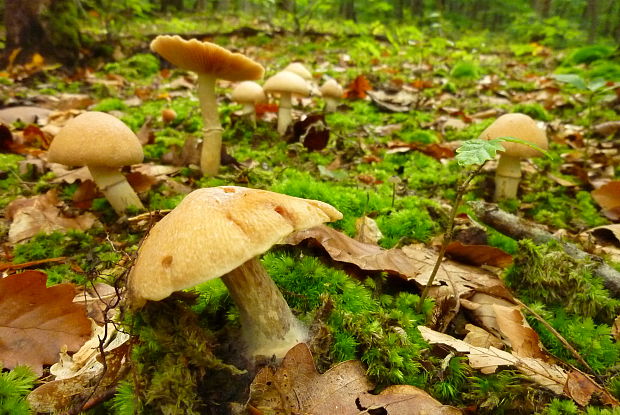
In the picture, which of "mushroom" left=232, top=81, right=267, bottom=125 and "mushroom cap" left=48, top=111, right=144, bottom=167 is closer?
"mushroom cap" left=48, top=111, right=144, bottom=167

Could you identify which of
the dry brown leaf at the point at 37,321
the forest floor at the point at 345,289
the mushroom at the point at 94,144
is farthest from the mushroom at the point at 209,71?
the dry brown leaf at the point at 37,321

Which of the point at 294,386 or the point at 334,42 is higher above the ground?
the point at 334,42

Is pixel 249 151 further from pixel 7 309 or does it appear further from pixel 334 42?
pixel 334 42

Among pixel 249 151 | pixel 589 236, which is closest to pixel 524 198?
pixel 589 236

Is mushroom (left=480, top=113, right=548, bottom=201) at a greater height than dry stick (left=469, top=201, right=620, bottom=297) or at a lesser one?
greater

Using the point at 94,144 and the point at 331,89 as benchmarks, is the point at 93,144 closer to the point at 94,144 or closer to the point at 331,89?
the point at 94,144

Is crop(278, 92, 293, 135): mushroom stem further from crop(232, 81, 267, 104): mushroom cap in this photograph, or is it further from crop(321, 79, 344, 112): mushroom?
crop(321, 79, 344, 112): mushroom

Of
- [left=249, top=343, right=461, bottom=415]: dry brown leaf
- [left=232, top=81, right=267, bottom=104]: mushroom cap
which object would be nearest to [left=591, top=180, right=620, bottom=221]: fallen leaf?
[left=249, top=343, right=461, bottom=415]: dry brown leaf
